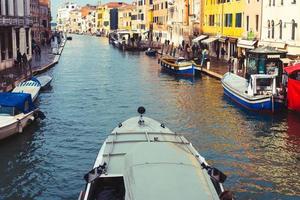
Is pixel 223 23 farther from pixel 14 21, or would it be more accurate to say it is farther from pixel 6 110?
pixel 6 110

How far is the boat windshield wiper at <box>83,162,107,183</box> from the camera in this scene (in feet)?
30.8

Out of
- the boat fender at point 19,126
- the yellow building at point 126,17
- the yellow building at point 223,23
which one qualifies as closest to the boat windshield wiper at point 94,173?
the boat fender at point 19,126

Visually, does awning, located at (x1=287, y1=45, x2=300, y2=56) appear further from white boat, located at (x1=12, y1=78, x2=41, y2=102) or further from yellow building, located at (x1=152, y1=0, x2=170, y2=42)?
yellow building, located at (x1=152, y1=0, x2=170, y2=42)

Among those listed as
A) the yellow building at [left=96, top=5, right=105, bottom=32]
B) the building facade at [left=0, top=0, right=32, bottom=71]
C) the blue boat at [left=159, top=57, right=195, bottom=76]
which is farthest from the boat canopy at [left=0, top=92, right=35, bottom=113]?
the yellow building at [left=96, top=5, right=105, bottom=32]

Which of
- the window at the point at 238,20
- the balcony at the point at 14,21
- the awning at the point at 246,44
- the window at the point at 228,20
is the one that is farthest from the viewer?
the window at the point at 228,20

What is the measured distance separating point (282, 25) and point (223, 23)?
1581 centimetres

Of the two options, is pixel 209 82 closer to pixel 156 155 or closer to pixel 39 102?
pixel 39 102

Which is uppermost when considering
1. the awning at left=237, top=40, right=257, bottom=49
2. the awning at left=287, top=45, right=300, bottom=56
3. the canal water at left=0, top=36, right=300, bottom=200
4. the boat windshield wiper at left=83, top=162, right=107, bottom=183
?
the awning at left=237, top=40, right=257, bottom=49

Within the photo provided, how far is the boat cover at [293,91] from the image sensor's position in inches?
900

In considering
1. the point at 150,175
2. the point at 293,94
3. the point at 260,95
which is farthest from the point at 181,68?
the point at 150,175

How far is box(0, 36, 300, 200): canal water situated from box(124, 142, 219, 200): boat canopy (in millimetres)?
5033

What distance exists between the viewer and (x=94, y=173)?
954cm

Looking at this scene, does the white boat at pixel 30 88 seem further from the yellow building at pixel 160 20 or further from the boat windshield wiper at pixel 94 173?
the yellow building at pixel 160 20

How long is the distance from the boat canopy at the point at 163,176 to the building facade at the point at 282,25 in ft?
74.7
